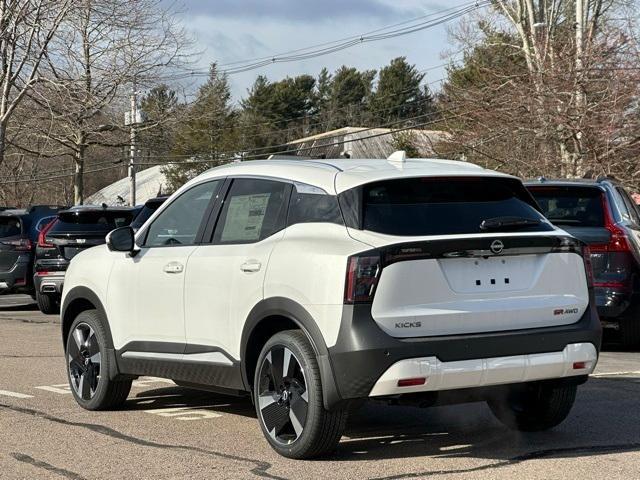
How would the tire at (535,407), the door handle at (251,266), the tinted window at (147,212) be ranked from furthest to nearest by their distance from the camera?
1. the tinted window at (147,212)
2. the tire at (535,407)
3. the door handle at (251,266)

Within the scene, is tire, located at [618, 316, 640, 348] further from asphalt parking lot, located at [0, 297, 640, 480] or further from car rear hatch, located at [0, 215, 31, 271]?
car rear hatch, located at [0, 215, 31, 271]

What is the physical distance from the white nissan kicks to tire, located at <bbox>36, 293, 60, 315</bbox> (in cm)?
1083

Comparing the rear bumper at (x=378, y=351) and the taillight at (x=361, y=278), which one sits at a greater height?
the taillight at (x=361, y=278)

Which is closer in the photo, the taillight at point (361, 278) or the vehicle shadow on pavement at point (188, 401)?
the taillight at point (361, 278)

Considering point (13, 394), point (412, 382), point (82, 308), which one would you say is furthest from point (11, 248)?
point (412, 382)

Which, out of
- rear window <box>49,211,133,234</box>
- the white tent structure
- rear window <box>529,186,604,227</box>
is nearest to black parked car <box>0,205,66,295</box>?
rear window <box>49,211,133,234</box>

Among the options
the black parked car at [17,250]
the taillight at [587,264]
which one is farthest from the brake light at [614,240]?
the black parked car at [17,250]

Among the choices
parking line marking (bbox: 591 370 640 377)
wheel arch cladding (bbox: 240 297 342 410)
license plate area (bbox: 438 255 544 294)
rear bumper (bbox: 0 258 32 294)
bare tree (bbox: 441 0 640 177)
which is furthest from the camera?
bare tree (bbox: 441 0 640 177)

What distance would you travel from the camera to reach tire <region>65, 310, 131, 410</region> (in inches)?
312

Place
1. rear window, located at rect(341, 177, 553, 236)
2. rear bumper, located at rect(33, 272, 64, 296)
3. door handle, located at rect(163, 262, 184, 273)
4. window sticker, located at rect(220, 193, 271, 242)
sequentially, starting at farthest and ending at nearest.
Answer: rear bumper, located at rect(33, 272, 64, 296) → door handle, located at rect(163, 262, 184, 273) → window sticker, located at rect(220, 193, 271, 242) → rear window, located at rect(341, 177, 553, 236)

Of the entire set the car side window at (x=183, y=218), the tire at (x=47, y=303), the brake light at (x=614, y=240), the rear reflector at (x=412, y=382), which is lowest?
the tire at (x=47, y=303)

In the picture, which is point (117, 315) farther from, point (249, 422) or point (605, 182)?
point (605, 182)

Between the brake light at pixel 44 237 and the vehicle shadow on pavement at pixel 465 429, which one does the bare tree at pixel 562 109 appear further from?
the vehicle shadow on pavement at pixel 465 429

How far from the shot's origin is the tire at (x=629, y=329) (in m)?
11.8
